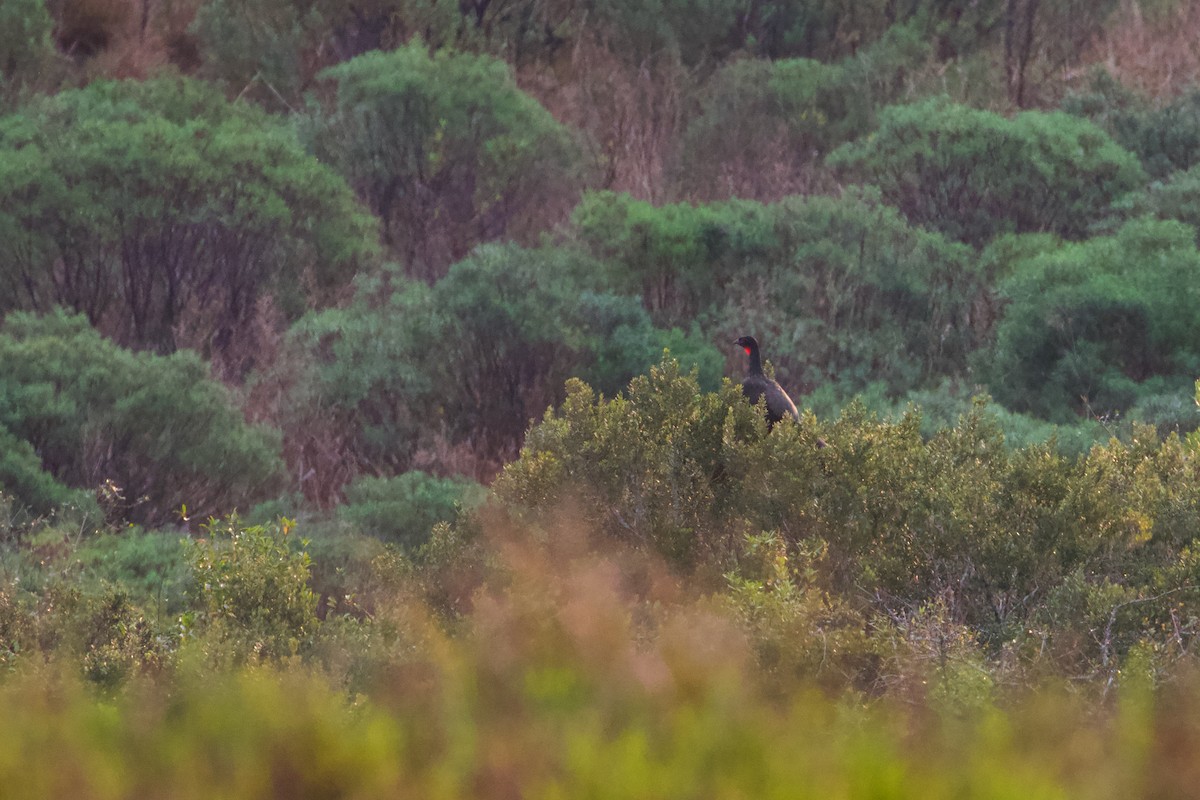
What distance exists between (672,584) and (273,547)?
2142mm

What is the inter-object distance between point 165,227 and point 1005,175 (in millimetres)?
11231

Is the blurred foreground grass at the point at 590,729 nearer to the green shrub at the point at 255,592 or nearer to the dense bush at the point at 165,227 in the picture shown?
the green shrub at the point at 255,592

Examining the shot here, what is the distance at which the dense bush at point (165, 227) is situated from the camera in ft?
63.2

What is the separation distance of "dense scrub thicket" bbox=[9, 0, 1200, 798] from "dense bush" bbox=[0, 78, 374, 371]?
6 cm

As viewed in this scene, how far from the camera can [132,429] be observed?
593 inches

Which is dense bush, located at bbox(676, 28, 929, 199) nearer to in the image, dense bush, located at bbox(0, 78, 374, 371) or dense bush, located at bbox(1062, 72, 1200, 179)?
dense bush, located at bbox(1062, 72, 1200, 179)

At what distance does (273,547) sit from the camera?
7.68 meters

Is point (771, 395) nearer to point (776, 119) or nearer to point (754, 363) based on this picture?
point (754, 363)

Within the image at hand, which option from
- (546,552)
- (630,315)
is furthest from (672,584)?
(630,315)

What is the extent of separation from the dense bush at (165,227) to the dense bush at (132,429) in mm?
3775

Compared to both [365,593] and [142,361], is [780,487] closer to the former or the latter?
[365,593]

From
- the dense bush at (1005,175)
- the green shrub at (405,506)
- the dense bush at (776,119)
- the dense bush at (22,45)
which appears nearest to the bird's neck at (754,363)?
the green shrub at (405,506)

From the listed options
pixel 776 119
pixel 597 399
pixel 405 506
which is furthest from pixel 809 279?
pixel 776 119

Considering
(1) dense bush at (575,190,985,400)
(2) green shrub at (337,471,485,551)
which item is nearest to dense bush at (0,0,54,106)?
(1) dense bush at (575,190,985,400)
